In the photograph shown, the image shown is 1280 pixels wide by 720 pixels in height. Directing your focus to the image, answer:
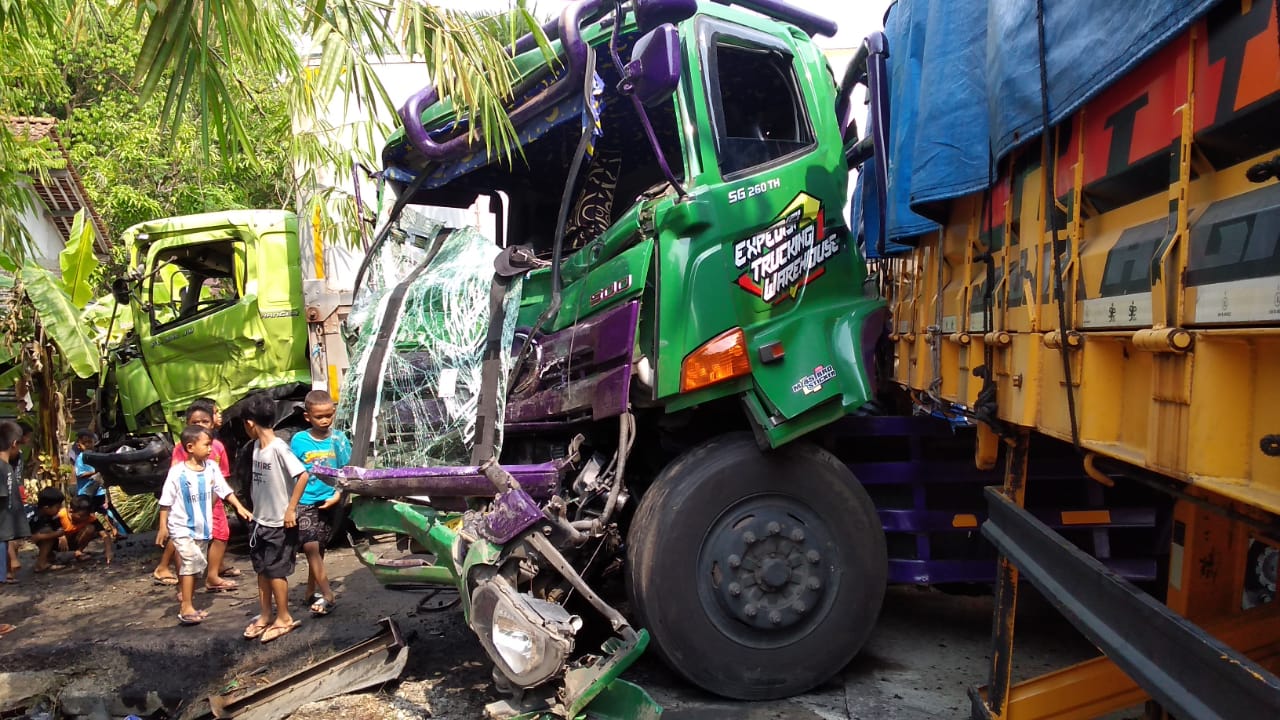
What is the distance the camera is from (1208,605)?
2562 mm

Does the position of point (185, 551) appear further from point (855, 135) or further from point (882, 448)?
point (855, 135)

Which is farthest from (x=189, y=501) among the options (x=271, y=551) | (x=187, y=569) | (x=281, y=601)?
(x=281, y=601)

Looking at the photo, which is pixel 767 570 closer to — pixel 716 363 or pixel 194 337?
pixel 716 363

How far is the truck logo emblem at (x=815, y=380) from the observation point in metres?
3.40

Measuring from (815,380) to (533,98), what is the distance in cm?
174

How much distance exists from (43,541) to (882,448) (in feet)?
21.7

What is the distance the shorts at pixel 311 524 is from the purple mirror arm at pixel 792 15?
145 inches

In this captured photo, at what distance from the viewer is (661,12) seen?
3352mm

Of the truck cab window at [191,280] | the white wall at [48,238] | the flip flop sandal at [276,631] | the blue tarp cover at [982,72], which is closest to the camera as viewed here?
the blue tarp cover at [982,72]

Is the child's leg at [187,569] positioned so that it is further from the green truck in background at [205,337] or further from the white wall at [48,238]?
the white wall at [48,238]

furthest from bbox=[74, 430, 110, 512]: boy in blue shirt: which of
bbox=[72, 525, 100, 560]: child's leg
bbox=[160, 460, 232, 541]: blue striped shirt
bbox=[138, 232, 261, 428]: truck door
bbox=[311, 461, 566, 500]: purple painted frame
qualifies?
bbox=[311, 461, 566, 500]: purple painted frame

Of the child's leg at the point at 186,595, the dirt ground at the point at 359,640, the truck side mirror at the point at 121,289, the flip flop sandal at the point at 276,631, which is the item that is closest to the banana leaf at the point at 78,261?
the truck side mirror at the point at 121,289

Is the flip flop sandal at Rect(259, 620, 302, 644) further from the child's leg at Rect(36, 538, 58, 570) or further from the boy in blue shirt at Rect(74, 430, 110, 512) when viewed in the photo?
the boy in blue shirt at Rect(74, 430, 110, 512)

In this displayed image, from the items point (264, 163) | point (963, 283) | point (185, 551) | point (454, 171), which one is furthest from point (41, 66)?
point (264, 163)
